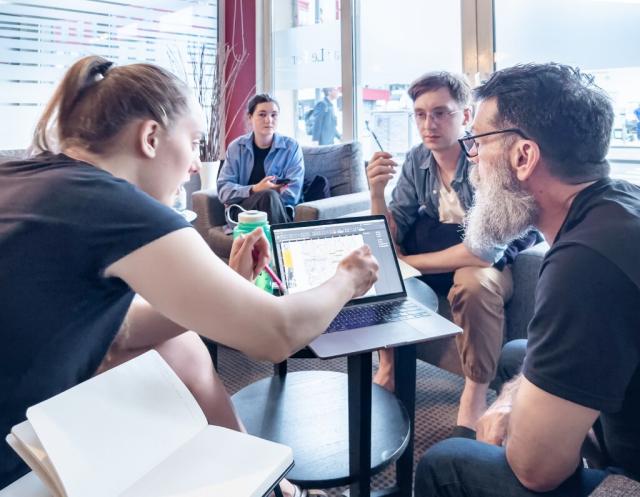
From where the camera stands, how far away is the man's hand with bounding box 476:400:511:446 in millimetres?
1076

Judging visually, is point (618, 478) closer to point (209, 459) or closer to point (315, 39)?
point (209, 459)

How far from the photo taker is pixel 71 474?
63 cm

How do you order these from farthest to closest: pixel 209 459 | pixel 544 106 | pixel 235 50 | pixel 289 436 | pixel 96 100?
pixel 235 50 → pixel 289 436 → pixel 544 106 → pixel 96 100 → pixel 209 459

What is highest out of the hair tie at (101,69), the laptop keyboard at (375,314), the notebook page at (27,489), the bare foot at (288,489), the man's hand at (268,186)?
the hair tie at (101,69)

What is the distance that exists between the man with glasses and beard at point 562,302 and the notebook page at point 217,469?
35cm

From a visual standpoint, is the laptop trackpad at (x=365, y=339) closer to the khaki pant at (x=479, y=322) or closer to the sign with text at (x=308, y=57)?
the khaki pant at (x=479, y=322)

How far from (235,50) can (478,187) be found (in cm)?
383

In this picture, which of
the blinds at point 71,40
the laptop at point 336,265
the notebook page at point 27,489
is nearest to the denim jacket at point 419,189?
the laptop at point 336,265

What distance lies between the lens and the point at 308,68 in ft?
14.0

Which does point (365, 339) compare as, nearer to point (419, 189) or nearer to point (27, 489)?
point (27, 489)

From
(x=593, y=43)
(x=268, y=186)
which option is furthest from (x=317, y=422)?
(x=593, y=43)

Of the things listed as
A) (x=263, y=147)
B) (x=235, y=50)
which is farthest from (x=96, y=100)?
(x=235, y=50)

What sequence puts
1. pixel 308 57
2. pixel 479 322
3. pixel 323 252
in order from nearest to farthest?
pixel 323 252
pixel 479 322
pixel 308 57

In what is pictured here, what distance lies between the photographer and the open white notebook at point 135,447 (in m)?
0.64
